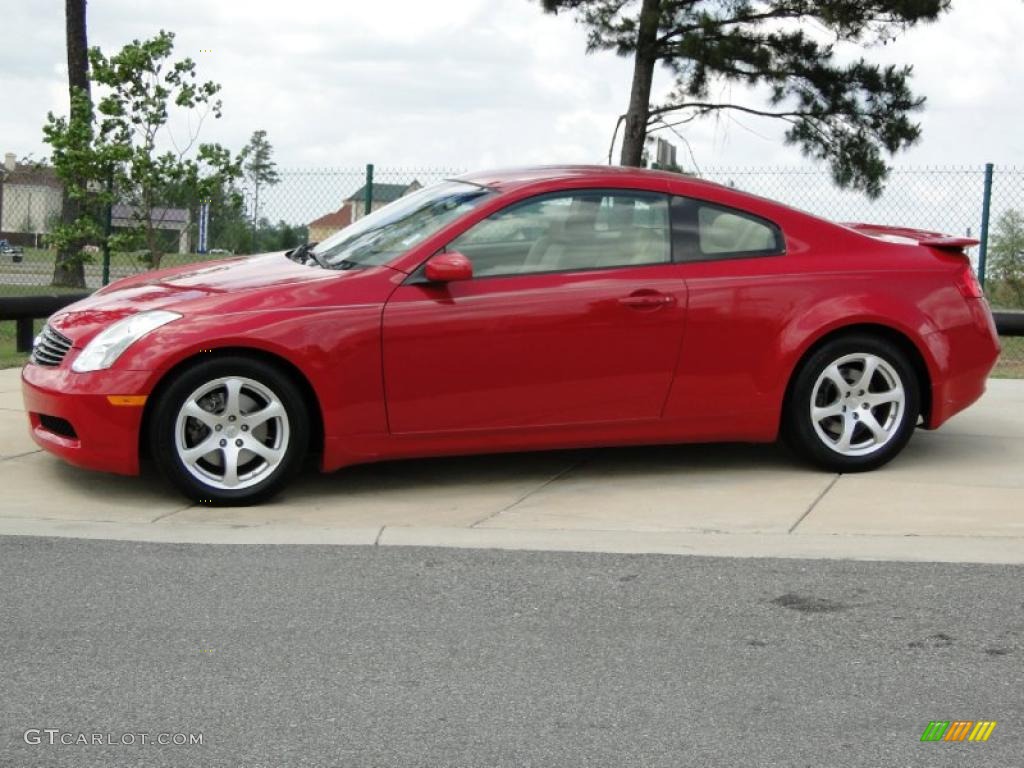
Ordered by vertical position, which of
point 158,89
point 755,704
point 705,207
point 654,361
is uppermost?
point 158,89

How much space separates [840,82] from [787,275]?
1194 cm

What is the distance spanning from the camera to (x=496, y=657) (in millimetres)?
4652

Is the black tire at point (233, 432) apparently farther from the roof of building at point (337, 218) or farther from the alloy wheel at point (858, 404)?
the roof of building at point (337, 218)

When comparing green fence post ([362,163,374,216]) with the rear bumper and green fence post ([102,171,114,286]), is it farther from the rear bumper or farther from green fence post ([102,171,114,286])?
the rear bumper

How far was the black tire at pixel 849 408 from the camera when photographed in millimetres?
7352

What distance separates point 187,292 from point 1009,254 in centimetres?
1041

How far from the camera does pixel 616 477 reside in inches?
293

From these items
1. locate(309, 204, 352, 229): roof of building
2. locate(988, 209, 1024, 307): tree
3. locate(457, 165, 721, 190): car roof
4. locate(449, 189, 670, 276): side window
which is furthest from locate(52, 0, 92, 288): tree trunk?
locate(449, 189, 670, 276): side window

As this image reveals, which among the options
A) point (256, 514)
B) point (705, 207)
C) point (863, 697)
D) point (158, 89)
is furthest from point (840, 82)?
point (863, 697)

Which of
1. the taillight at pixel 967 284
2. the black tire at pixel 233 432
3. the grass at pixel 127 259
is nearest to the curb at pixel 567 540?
the black tire at pixel 233 432

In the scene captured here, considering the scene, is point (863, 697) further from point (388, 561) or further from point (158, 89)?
point (158, 89)

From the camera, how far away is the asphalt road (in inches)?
155

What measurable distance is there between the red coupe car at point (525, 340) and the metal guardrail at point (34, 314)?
11.8 ft

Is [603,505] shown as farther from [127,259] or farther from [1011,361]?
[127,259]
